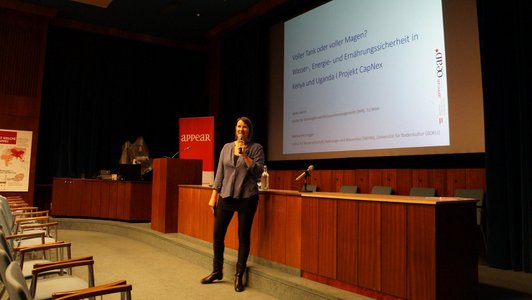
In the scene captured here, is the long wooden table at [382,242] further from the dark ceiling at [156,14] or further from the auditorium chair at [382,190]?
the dark ceiling at [156,14]

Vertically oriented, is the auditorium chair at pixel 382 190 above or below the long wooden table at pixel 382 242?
above

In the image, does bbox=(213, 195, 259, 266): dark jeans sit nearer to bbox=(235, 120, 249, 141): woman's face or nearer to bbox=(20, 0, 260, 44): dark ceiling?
bbox=(235, 120, 249, 141): woman's face

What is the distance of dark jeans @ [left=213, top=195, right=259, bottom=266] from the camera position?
317 cm

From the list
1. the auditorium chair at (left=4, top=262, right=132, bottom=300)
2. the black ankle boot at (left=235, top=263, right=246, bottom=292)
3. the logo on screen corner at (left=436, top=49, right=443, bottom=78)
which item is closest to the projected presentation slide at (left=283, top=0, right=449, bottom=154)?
the logo on screen corner at (left=436, top=49, right=443, bottom=78)

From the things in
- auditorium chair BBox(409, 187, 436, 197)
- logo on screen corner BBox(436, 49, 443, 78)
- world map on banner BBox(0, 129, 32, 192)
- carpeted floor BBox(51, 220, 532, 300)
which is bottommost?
carpeted floor BBox(51, 220, 532, 300)

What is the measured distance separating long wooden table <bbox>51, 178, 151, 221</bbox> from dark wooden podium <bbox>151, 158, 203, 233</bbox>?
1.47 m

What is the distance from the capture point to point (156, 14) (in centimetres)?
788

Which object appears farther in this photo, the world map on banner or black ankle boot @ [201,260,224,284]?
the world map on banner

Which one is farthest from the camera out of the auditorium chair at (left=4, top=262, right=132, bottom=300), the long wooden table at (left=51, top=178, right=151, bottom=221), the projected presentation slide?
the long wooden table at (left=51, top=178, right=151, bottom=221)

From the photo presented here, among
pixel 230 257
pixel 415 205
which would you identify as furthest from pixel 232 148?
pixel 415 205

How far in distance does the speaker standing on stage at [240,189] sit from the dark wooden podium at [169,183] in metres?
2.14

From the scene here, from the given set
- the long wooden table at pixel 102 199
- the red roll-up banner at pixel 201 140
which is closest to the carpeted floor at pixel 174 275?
the long wooden table at pixel 102 199

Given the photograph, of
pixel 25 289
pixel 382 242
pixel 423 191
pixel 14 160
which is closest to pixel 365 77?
pixel 423 191

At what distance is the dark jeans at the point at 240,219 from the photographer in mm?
3166
